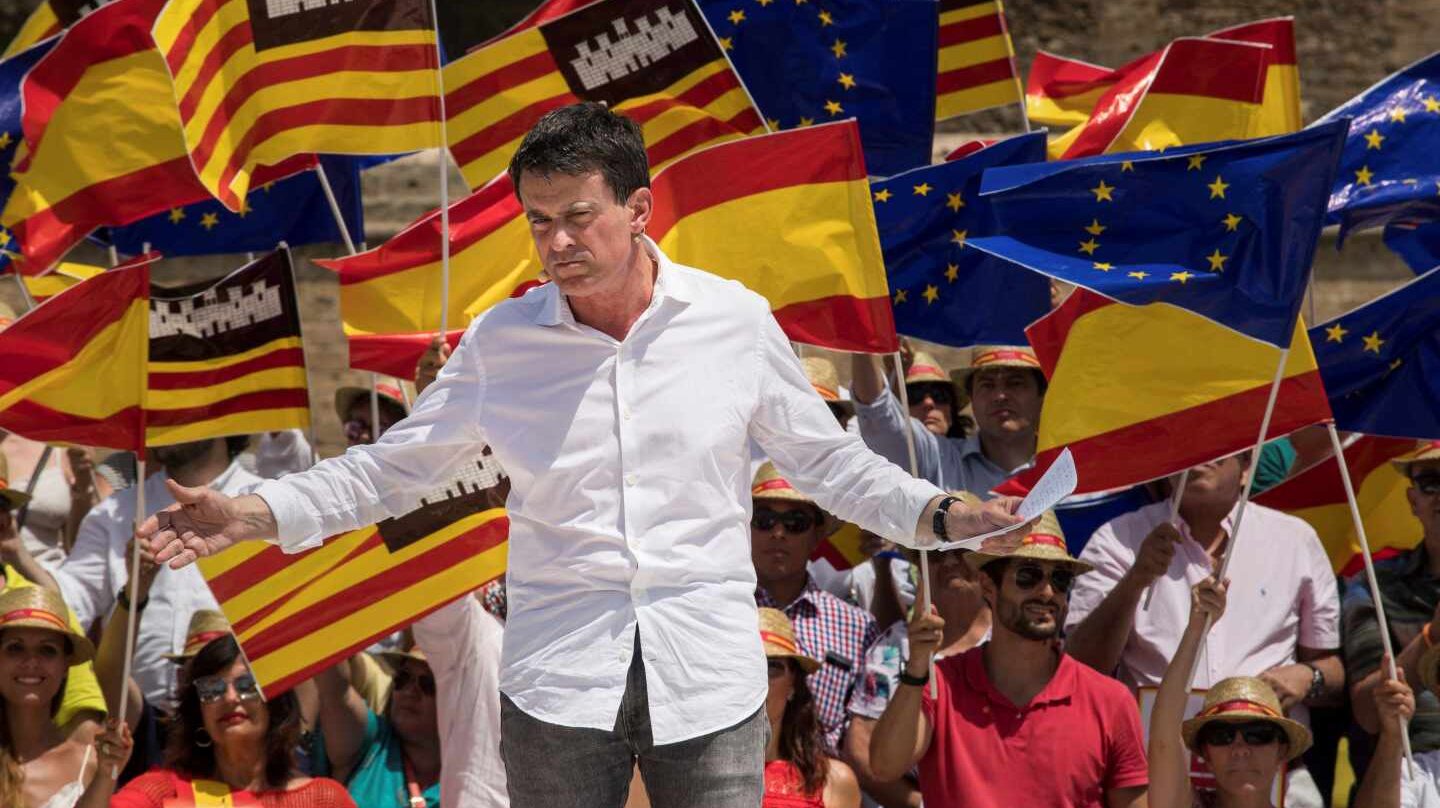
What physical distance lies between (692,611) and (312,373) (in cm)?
1172

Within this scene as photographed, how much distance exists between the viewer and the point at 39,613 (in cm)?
699

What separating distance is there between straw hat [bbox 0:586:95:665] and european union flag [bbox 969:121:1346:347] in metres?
3.21

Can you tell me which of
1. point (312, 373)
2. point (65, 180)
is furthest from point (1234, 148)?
point (312, 373)

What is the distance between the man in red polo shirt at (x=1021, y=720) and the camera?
21.0 ft

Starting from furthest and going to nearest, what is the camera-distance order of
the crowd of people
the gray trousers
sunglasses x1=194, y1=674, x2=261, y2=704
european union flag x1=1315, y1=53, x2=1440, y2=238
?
european union flag x1=1315, y1=53, x2=1440, y2=238 < sunglasses x1=194, y1=674, x2=261, y2=704 < the crowd of people < the gray trousers

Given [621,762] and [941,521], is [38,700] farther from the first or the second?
[941,521]

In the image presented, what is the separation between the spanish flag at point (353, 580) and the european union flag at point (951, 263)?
2033 millimetres

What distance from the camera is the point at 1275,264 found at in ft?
21.4

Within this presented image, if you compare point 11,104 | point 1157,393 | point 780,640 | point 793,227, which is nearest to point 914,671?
point 780,640

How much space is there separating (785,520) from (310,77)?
90.8 inches

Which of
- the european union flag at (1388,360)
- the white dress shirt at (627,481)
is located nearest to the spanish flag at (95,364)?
the white dress shirt at (627,481)

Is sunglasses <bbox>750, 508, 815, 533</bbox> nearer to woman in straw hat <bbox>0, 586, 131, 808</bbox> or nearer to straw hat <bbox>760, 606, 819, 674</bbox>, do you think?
straw hat <bbox>760, 606, 819, 674</bbox>

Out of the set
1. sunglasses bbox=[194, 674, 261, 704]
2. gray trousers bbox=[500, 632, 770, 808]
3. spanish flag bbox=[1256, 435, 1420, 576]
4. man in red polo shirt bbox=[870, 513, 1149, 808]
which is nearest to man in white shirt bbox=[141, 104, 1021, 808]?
gray trousers bbox=[500, 632, 770, 808]

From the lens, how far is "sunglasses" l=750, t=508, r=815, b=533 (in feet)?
23.9
